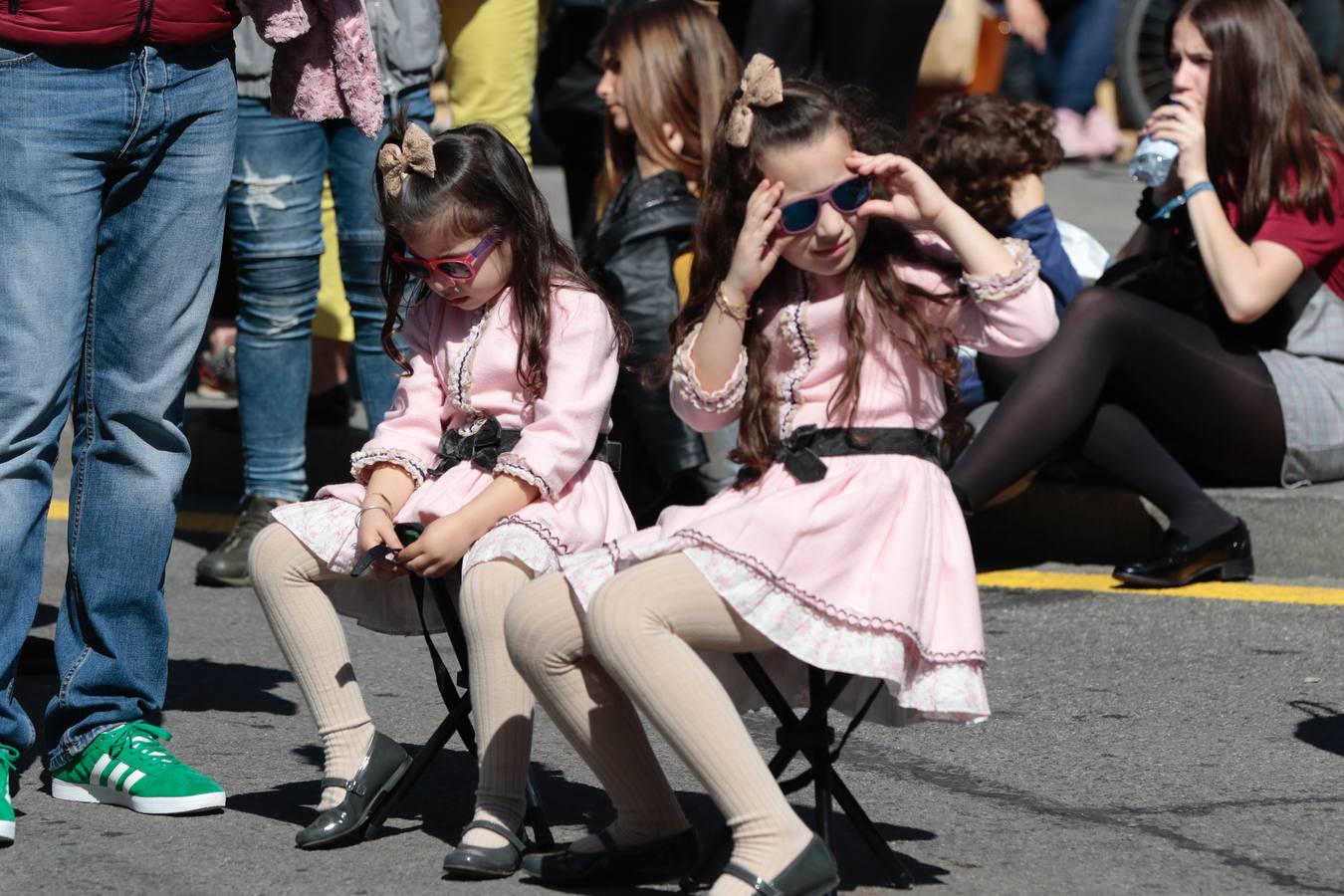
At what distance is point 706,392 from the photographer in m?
3.38

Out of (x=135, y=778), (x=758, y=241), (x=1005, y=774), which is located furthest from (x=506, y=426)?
(x=1005, y=774)

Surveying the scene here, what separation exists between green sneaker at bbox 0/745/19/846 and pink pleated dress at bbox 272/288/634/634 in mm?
632

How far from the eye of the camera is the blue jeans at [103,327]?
3537 mm

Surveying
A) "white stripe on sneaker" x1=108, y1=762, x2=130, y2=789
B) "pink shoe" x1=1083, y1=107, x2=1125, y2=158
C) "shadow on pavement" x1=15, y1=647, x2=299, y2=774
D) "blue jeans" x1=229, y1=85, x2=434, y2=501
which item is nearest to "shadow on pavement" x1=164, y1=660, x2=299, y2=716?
"shadow on pavement" x1=15, y1=647, x2=299, y2=774

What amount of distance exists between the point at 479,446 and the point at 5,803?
3.26 feet

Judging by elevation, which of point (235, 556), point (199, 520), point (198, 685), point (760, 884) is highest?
point (760, 884)

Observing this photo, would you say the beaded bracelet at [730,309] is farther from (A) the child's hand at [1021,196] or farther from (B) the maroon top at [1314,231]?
(A) the child's hand at [1021,196]

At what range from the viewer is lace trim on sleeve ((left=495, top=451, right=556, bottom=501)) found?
3.49 metres

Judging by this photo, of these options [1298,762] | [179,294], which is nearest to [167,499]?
[179,294]

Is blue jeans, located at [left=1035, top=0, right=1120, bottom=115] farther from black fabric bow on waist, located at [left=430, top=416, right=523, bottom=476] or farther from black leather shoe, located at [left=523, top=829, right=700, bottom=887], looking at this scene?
black leather shoe, located at [left=523, top=829, right=700, bottom=887]

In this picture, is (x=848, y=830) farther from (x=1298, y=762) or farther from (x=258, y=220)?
(x=258, y=220)

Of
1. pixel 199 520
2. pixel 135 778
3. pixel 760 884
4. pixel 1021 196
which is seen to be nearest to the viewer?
pixel 760 884

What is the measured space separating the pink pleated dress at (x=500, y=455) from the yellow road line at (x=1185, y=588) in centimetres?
197

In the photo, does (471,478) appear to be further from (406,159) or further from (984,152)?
(984,152)
